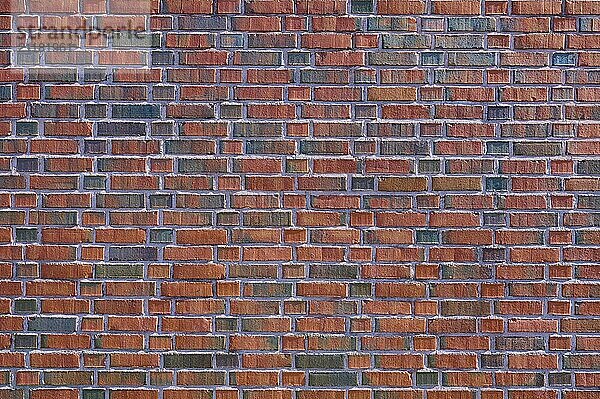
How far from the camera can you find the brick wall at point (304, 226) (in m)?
2.67

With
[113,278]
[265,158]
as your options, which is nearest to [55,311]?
[113,278]

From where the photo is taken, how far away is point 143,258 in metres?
2.67

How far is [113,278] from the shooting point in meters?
2.67

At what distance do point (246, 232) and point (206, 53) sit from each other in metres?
0.71

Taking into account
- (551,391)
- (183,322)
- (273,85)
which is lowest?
(551,391)

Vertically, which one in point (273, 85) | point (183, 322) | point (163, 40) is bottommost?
point (183, 322)

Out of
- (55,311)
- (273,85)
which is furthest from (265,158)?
(55,311)

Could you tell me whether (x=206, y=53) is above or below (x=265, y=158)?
above

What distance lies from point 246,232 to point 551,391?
4.34ft

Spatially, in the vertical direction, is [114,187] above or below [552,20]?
below

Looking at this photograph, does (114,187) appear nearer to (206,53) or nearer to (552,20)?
(206,53)

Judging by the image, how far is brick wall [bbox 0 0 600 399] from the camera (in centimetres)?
267

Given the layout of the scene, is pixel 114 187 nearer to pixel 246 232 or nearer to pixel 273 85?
pixel 246 232

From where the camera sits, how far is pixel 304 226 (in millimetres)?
2670
